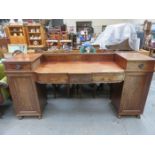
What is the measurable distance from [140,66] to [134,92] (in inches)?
14.7

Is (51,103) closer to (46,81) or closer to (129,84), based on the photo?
(46,81)

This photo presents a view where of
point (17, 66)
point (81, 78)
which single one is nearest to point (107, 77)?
point (81, 78)

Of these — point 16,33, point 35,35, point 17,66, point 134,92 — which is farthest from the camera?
point 35,35

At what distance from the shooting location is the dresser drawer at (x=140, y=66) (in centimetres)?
161

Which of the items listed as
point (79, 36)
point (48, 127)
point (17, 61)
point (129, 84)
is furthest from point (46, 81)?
point (79, 36)

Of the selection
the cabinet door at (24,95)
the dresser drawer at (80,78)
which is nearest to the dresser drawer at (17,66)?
the cabinet door at (24,95)

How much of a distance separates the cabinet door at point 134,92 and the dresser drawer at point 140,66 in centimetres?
7

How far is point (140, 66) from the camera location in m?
1.62

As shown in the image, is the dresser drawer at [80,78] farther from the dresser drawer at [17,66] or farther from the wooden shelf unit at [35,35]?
the wooden shelf unit at [35,35]

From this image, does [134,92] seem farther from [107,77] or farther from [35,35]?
[35,35]

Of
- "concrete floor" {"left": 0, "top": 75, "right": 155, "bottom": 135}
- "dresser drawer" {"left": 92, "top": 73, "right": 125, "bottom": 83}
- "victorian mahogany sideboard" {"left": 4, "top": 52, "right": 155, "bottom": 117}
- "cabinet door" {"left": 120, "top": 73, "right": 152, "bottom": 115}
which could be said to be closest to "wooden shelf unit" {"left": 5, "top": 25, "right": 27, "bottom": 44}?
"concrete floor" {"left": 0, "top": 75, "right": 155, "bottom": 135}

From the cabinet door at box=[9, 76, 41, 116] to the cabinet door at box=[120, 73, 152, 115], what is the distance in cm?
119

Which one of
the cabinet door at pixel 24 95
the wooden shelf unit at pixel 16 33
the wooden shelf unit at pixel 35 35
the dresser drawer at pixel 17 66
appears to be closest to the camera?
the dresser drawer at pixel 17 66

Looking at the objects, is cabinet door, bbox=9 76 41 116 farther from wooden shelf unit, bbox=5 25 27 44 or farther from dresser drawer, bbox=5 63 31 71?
wooden shelf unit, bbox=5 25 27 44
